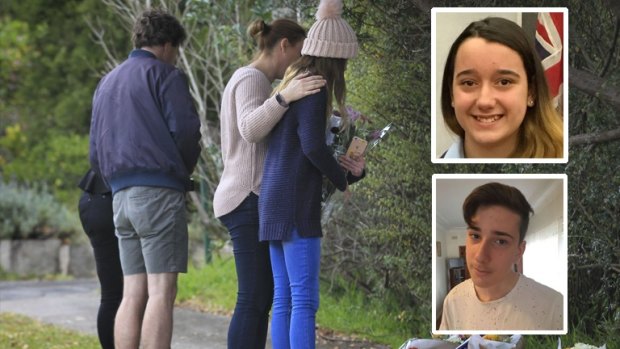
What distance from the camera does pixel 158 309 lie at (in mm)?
5895

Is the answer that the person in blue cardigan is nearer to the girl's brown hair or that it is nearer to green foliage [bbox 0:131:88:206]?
the girl's brown hair

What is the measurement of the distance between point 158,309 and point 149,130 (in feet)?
2.74

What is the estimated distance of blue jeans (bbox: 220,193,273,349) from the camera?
556 cm

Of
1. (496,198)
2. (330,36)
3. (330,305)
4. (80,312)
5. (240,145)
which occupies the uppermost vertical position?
(330,36)

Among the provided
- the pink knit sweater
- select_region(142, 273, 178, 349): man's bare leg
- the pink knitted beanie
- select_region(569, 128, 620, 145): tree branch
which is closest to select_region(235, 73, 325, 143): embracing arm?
the pink knit sweater

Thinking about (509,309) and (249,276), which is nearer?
(509,309)

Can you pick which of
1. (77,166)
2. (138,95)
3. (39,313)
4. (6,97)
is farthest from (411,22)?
(6,97)

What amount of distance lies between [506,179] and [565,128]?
0.86ft

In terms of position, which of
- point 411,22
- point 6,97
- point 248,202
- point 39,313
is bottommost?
point 39,313

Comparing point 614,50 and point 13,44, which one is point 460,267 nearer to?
point 614,50

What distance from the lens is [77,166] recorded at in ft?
60.6

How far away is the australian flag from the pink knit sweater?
1.58 meters

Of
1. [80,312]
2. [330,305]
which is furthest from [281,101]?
[80,312]

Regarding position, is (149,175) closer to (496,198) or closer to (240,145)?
(240,145)
